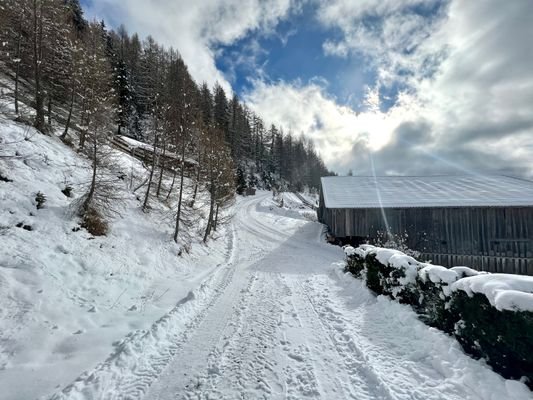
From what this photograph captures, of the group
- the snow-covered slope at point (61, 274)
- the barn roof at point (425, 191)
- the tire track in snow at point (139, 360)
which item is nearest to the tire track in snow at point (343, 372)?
the tire track in snow at point (139, 360)

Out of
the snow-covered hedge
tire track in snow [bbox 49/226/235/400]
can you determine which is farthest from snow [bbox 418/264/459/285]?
tire track in snow [bbox 49/226/235/400]

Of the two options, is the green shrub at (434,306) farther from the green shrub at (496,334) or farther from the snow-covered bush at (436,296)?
the green shrub at (496,334)

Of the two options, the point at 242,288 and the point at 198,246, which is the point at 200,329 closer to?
the point at 242,288

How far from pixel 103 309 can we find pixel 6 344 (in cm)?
199

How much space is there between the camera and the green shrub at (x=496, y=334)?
337 centimetres

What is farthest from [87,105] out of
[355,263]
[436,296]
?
[436,296]

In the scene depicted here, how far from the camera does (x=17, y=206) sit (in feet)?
25.7

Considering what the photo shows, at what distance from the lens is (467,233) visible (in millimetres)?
18750

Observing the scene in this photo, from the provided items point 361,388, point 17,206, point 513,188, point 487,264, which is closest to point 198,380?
point 361,388

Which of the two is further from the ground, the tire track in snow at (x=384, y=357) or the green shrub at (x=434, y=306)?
the green shrub at (x=434, y=306)

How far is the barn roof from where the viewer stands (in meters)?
19.4

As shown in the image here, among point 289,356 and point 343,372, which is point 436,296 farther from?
point 289,356

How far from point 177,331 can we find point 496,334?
18.4 feet

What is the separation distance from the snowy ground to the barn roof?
12.9 m
